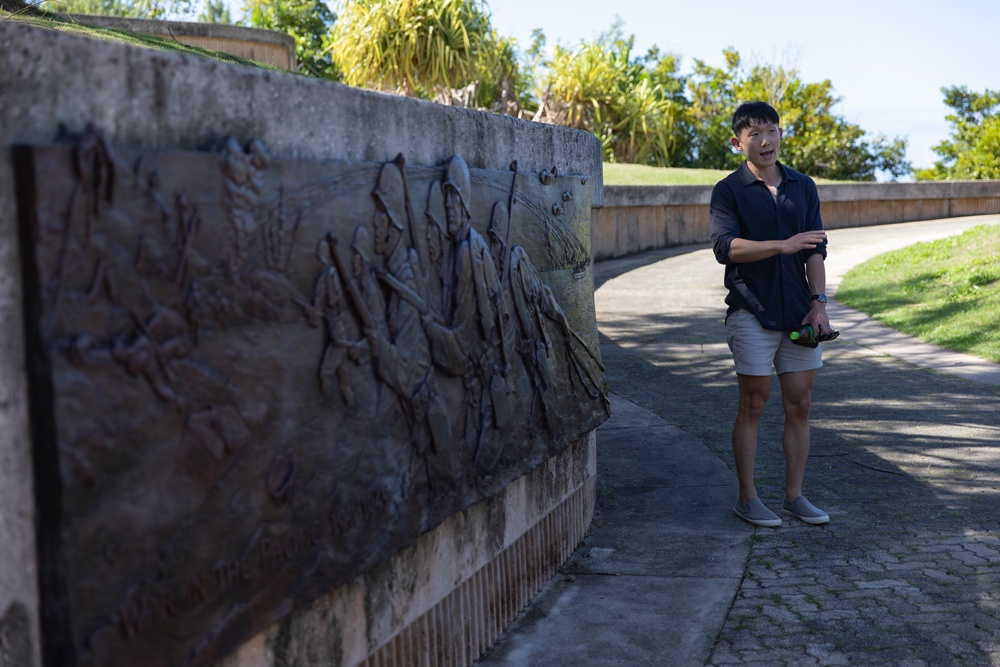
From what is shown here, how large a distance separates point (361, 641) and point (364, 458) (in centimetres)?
55

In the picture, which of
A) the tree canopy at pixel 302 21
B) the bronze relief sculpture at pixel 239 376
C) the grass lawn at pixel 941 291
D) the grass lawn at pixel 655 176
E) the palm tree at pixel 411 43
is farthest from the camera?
the tree canopy at pixel 302 21

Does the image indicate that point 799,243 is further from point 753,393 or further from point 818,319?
point 753,393

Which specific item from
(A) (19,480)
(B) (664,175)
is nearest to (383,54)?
(B) (664,175)

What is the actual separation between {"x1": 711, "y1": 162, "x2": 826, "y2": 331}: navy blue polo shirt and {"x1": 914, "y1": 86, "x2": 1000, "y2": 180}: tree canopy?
71.5 feet

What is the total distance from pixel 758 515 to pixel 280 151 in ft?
10.1

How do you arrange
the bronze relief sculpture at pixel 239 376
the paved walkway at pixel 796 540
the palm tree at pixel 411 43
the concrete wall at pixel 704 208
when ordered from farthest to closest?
the palm tree at pixel 411 43 → the concrete wall at pixel 704 208 → the paved walkway at pixel 796 540 → the bronze relief sculpture at pixel 239 376

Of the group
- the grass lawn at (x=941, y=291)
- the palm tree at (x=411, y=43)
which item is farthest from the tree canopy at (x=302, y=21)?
the grass lawn at (x=941, y=291)

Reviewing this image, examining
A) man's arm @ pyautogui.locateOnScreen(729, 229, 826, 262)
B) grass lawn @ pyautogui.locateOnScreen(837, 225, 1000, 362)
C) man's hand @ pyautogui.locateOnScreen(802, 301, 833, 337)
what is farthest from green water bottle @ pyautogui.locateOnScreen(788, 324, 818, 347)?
grass lawn @ pyautogui.locateOnScreen(837, 225, 1000, 362)

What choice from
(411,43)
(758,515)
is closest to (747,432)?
(758,515)

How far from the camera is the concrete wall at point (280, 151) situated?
1.86 metres

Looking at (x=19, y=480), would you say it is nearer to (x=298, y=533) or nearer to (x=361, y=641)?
(x=298, y=533)

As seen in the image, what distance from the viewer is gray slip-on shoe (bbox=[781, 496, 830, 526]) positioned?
4680 mm

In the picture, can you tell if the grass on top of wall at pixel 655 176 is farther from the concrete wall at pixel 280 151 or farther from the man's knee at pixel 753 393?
the concrete wall at pixel 280 151

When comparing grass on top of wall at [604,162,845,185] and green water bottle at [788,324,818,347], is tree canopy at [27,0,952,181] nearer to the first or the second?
grass on top of wall at [604,162,845,185]
